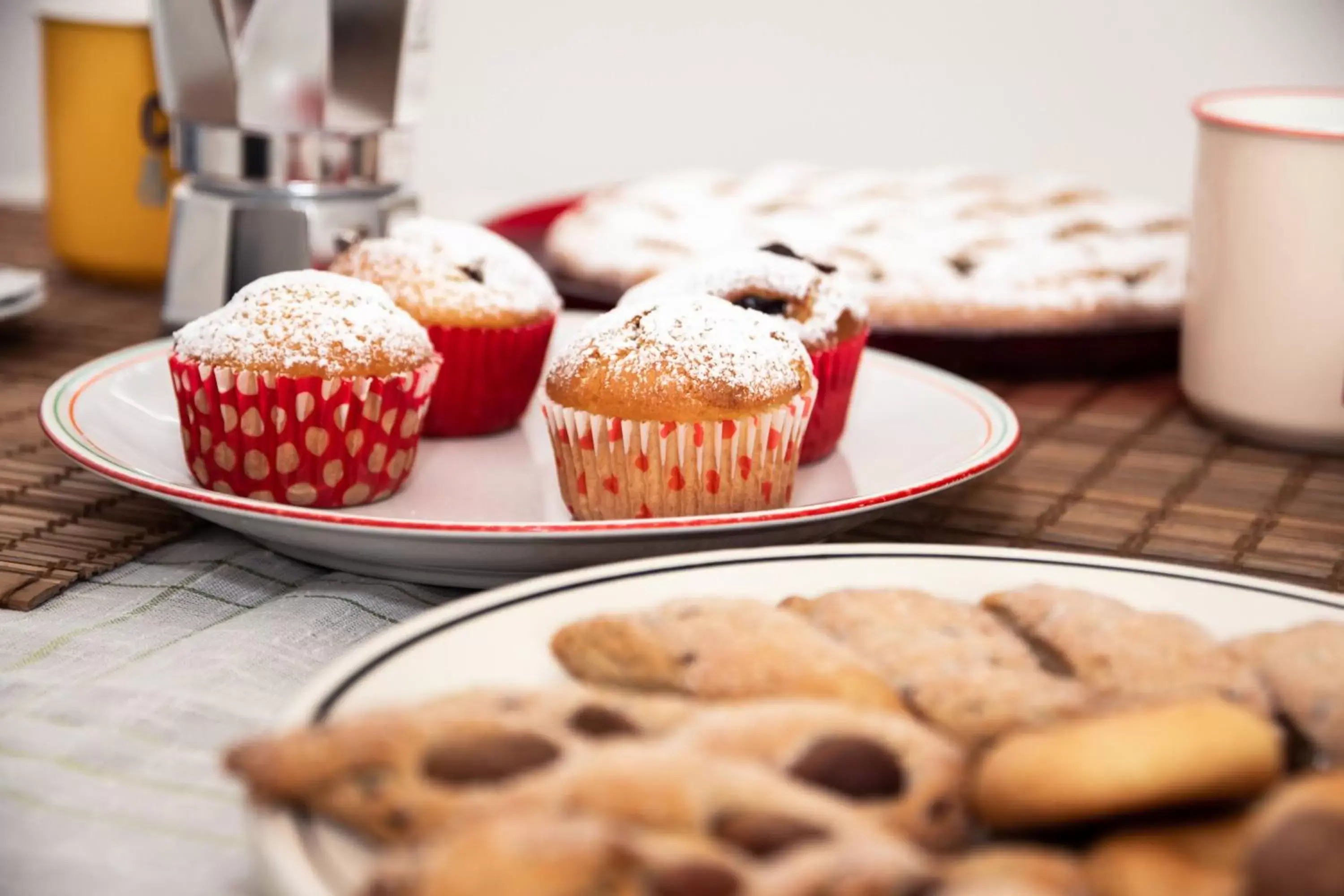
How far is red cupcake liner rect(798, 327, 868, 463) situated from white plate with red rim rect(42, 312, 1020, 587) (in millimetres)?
15

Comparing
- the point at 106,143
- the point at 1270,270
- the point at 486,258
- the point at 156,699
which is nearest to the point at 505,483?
the point at 486,258

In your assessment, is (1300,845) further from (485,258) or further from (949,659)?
(485,258)

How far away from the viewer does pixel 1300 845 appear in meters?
0.44

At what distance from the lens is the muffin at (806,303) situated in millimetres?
1094

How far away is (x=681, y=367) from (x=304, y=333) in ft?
0.81

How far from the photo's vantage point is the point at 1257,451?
1238 mm

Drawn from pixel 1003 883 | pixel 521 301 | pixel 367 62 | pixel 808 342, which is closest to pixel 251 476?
pixel 521 301

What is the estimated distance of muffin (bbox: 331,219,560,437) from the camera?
1158 millimetres

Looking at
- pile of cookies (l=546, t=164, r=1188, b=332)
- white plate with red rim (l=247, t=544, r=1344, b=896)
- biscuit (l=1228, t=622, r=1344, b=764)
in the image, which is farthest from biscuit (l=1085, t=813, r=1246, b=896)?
pile of cookies (l=546, t=164, r=1188, b=332)

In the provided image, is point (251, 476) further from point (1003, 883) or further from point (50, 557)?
point (1003, 883)

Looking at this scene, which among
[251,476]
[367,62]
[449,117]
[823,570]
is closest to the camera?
[823,570]

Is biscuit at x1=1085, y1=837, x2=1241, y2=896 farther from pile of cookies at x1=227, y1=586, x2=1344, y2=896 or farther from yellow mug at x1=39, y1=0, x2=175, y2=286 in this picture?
yellow mug at x1=39, y1=0, x2=175, y2=286

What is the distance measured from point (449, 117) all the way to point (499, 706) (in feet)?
8.22

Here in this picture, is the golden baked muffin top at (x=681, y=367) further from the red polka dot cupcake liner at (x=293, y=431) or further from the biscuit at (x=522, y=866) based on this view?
the biscuit at (x=522, y=866)
